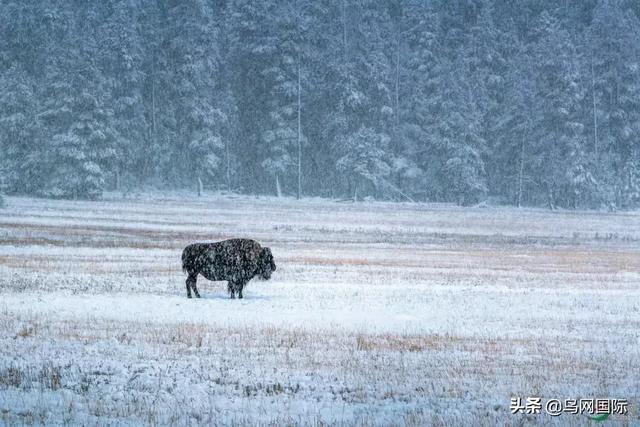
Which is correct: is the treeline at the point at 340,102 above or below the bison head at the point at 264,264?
above

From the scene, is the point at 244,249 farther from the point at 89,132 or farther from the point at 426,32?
the point at 426,32

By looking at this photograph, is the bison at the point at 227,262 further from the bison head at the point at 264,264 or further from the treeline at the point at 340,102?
the treeline at the point at 340,102

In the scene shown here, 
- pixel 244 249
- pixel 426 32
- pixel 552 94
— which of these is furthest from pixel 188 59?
pixel 244 249

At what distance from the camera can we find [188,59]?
85188 mm

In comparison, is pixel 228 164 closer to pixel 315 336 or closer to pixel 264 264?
pixel 264 264

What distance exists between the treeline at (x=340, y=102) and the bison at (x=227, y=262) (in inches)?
2324

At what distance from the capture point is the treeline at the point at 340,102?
8281 centimetres

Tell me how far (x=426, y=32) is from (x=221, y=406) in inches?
3411

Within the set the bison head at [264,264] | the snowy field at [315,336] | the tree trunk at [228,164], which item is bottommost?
the snowy field at [315,336]

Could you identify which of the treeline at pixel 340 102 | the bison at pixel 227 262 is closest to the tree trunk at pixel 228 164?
the treeline at pixel 340 102

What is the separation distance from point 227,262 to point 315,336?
→ 5570 millimetres

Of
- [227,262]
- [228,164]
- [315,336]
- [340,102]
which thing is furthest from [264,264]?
[228,164]

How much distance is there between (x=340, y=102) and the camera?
3349 inches

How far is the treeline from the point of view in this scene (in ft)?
272
